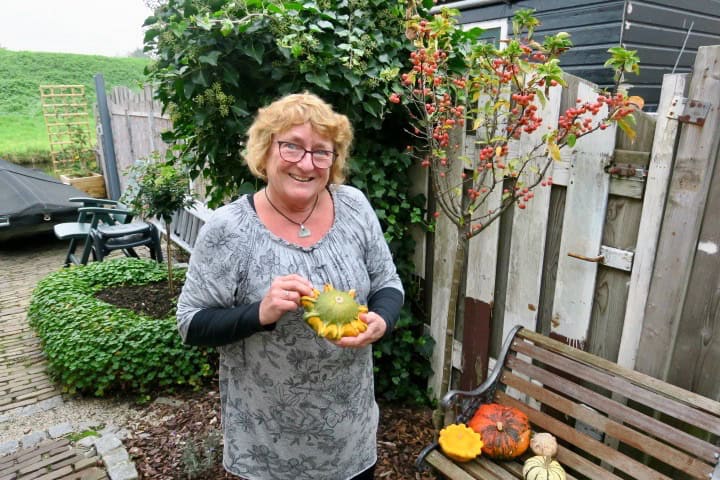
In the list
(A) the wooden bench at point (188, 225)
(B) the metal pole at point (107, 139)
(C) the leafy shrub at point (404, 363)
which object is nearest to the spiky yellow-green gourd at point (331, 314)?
(C) the leafy shrub at point (404, 363)

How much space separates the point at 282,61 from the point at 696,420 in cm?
238

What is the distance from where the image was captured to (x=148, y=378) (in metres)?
3.56

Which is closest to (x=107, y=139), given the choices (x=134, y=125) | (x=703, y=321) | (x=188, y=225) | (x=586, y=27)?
(x=134, y=125)

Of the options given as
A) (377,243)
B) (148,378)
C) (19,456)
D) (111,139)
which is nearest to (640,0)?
(377,243)

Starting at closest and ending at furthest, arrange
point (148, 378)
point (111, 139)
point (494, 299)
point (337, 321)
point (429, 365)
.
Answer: point (337, 321) < point (494, 299) < point (429, 365) < point (148, 378) < point (111, 139)

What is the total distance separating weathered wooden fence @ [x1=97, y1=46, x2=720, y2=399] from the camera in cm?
179

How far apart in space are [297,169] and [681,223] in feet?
4.90

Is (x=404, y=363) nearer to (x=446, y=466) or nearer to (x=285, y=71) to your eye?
(x=446, y=466)

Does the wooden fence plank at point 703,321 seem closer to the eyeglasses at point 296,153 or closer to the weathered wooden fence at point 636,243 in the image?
the weathered wooden fence at point 636,243

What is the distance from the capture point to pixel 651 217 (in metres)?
1.92

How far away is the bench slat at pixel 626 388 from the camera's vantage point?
174 cm

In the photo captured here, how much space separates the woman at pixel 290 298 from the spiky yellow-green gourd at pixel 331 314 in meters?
0.03

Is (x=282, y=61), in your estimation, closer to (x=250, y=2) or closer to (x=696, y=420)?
(x=250, y=2)

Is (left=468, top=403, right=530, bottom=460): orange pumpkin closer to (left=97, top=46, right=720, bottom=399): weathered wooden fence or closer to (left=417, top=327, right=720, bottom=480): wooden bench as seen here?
(left=417, top=327, right=720, bottom=480): wooden bench
